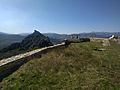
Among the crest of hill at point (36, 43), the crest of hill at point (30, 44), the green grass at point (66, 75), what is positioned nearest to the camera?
the green grass at point (66, 75)

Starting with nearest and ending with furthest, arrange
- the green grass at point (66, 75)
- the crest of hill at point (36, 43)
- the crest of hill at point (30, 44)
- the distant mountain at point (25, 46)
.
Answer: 1. the green grass at point (66, 75)
2. the distant mountain at point (25, 46)
3. the crest of hill at point (30, 44)
4. the crest of hill at point (36, 43)

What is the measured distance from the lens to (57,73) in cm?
1298

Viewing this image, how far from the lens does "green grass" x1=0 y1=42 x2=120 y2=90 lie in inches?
431

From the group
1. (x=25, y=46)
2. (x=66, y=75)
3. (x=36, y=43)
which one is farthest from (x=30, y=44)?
(x=66, y=75)

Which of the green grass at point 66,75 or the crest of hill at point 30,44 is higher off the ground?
the green grass at point 66,75

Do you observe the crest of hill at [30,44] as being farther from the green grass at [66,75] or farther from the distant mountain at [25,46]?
the green grass at [66,75]

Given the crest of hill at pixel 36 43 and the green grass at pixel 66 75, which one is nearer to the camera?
the green grass at pixel 66 75

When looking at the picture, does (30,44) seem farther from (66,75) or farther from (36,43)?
(66,75)

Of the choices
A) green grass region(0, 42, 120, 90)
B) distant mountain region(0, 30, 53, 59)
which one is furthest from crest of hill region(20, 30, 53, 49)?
green grass region(0, 42, 120, 90)

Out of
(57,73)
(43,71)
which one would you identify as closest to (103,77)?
(57,73)

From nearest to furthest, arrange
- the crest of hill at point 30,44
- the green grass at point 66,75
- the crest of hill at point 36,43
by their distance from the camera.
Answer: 1. the green grass at point 66,75
2. the crest of hill at point 30,44
3. the crest of hill at point 36,43

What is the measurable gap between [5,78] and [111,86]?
642 cm

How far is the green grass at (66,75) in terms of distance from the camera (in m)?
11.0

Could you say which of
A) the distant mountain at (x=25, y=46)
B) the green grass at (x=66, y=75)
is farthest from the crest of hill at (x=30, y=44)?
the green grass at (x=66, y=75)
